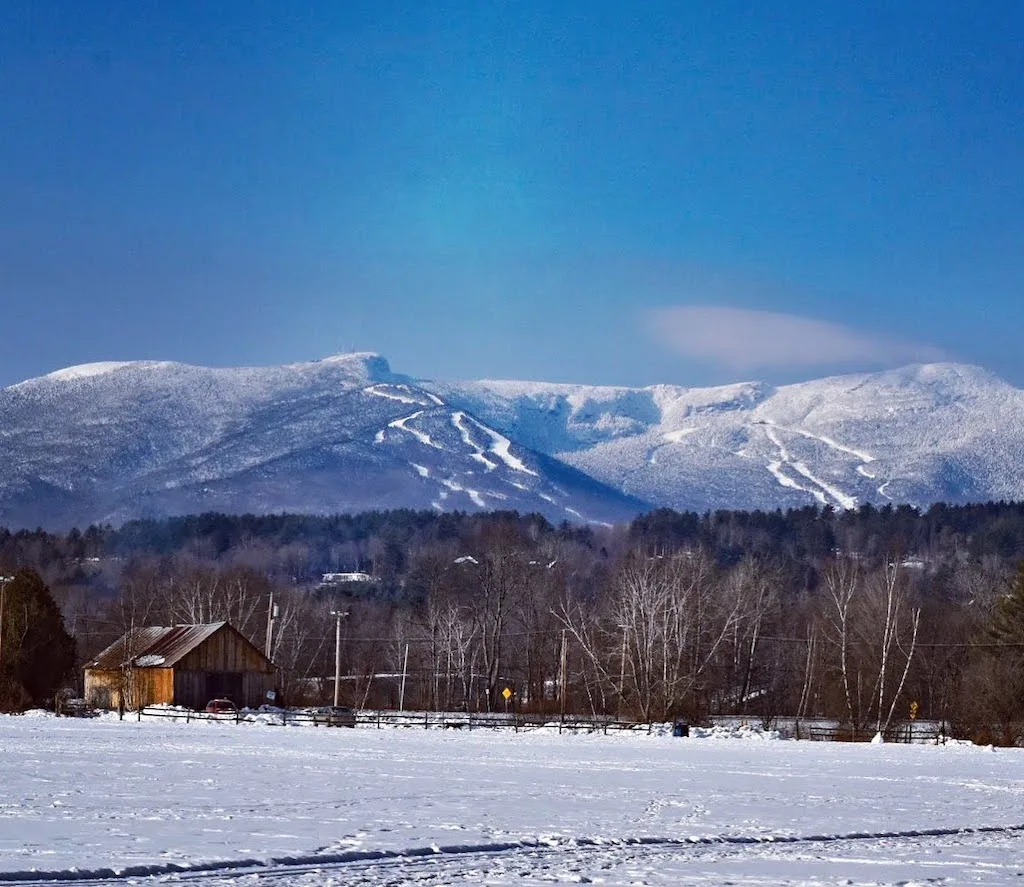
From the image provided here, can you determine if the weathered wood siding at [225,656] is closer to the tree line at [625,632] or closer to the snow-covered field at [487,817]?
the tree line at [625,632]

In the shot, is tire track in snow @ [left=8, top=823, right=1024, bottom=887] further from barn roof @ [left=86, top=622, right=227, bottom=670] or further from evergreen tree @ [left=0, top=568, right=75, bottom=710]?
barn roof @ [left=86, top=622, right=227, bottom=670]

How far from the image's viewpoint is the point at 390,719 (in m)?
74.1

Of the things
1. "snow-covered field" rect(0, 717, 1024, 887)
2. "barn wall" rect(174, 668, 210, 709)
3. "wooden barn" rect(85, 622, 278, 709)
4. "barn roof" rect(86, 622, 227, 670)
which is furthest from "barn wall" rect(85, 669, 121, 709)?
"snow-covered field" rect(0, 717, 1024, 887)

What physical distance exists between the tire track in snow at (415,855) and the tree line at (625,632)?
4370 centimetres

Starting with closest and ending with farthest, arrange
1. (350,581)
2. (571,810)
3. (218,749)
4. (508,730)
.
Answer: (571,810) → (218,749) → (508,730) → (350,581)

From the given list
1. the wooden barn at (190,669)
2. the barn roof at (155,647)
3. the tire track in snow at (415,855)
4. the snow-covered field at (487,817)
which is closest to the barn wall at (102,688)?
the wooden barn at (190,669)

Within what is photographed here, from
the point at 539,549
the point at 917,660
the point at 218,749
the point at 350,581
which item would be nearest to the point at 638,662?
the point at 917,660

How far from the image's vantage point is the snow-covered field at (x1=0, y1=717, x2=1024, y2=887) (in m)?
19.5

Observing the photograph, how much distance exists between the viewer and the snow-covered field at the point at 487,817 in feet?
64.1

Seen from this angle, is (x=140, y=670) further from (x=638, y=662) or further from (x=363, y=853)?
(x=363, y=853)

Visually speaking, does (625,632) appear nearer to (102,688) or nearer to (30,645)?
(30,645)

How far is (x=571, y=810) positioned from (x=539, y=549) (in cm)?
13380

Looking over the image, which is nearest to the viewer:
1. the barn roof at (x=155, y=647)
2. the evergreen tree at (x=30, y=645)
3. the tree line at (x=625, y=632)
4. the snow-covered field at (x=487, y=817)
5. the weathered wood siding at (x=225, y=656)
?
the snow-covered field at (x=487, y=817)

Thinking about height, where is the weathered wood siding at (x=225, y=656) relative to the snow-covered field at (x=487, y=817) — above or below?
above
